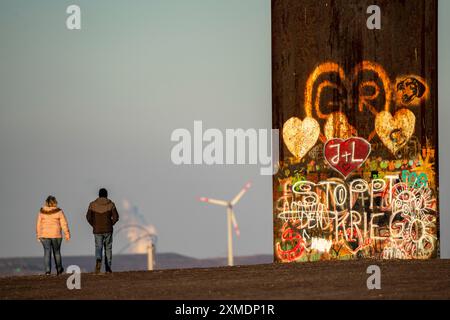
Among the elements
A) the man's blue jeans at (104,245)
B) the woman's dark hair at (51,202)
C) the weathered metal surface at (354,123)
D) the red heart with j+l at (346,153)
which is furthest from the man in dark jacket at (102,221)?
the red heart with j+l at (346,153)

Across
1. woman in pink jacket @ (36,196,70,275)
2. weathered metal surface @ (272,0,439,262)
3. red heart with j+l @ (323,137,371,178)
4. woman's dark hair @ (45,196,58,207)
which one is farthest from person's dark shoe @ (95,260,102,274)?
red heart with j+l @ (323,137,371,178)

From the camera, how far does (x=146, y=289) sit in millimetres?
21578

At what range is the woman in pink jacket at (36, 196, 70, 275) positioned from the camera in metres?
26.0

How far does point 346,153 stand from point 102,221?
651cm

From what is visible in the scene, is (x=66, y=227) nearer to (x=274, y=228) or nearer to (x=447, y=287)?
(x=274, y=228)

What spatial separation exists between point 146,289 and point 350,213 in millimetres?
7889

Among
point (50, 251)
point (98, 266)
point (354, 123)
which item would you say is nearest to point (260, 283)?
point (98, 266)

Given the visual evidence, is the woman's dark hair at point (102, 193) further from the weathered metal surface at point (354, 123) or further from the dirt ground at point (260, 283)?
the weathered metal surface at point (354, 123)

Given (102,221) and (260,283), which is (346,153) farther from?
(260,283)

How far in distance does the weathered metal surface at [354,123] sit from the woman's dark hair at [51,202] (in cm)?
584

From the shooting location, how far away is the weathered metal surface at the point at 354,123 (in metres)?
27.8
